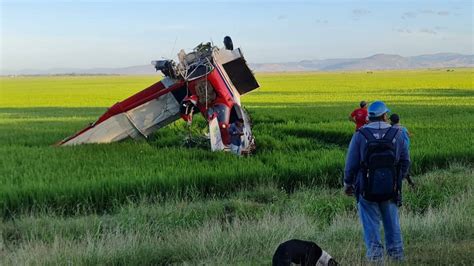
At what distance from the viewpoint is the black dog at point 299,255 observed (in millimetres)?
4633

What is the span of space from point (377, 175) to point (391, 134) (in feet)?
1.39

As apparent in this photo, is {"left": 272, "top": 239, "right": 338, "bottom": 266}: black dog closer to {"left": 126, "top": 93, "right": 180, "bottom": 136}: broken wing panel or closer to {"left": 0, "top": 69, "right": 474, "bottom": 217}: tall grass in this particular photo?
{"left": 0, "top": 69, "right": 474, "bottom": 217}: tall grass

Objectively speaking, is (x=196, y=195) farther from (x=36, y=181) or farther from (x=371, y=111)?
(x=371, y=111)

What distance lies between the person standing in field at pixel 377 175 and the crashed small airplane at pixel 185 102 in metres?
8.08

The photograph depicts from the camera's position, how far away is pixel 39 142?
631 inches

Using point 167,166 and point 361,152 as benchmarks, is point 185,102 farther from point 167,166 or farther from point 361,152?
point 361,152

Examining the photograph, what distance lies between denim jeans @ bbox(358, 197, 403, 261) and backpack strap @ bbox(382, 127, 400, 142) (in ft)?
2.27

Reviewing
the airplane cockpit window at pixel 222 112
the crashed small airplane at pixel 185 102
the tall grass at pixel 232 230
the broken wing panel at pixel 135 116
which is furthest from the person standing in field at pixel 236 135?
the tall grass at pixel 232 230

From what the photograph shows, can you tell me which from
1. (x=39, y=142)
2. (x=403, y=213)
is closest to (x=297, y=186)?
(x=403, y=213)

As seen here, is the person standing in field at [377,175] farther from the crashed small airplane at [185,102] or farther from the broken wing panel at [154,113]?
the broken wing panel at [154,113]

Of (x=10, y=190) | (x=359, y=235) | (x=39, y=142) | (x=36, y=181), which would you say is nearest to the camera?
(x=359, y=235)

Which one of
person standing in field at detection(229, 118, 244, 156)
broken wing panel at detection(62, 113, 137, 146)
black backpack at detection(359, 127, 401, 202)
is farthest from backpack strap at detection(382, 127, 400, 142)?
broken wing panel at detection(62, 113, 137, 146)

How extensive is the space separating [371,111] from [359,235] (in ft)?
5.82

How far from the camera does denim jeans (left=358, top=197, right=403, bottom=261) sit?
214 inches
